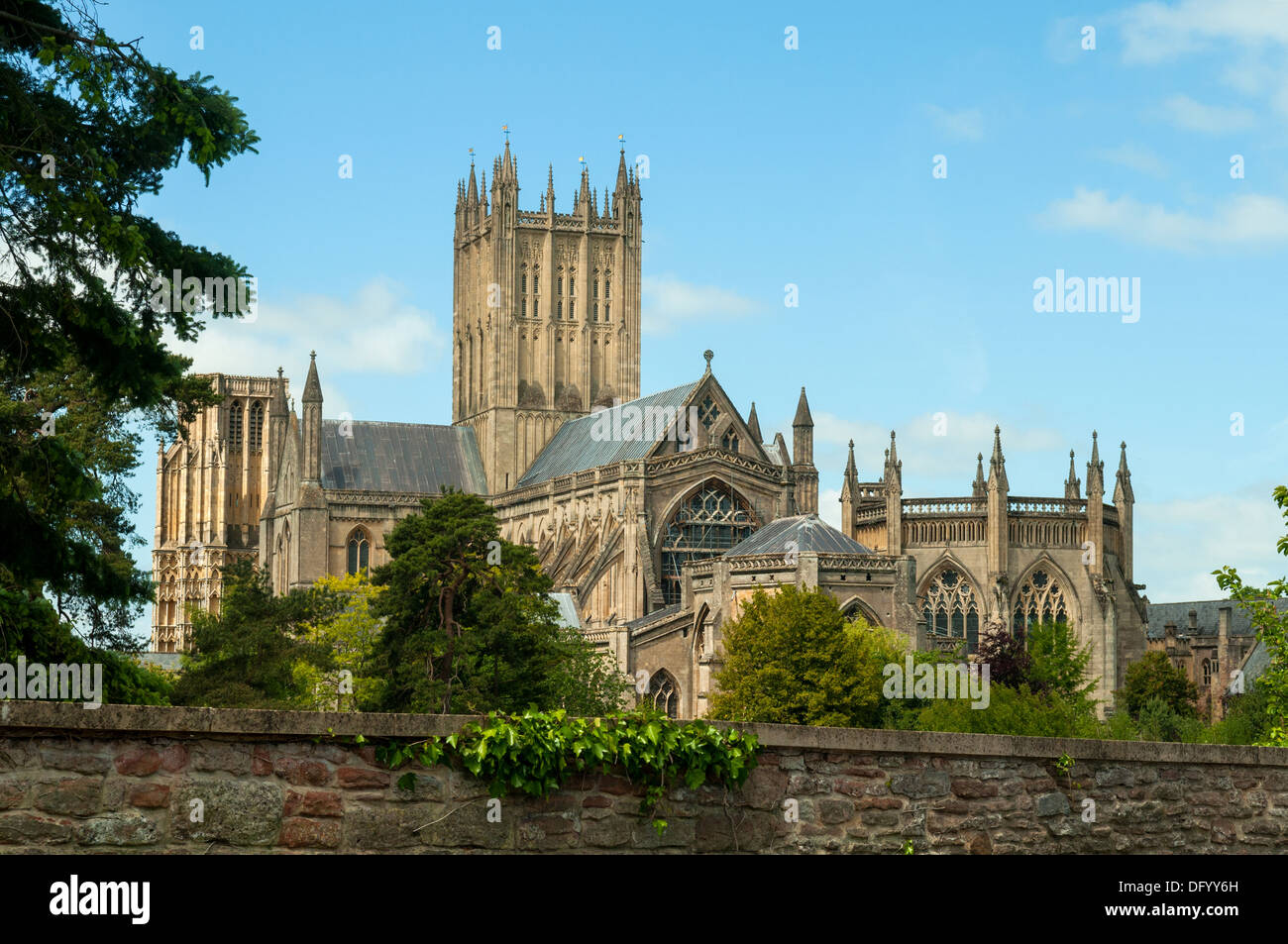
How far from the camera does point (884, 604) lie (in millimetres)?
66875

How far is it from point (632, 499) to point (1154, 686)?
895 inches

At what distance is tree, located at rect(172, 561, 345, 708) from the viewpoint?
161ft

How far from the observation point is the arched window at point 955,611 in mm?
79375

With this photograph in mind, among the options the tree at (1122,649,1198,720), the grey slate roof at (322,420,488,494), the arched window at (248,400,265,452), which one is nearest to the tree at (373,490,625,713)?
the tree at (1122,649,1198,720)

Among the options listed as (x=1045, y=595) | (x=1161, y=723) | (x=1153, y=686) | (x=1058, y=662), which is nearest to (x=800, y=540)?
(x=1058, y=662)

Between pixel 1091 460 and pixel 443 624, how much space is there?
3863 centimetres

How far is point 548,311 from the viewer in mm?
101438

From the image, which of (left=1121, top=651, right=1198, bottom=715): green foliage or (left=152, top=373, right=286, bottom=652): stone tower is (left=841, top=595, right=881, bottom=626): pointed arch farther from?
(left=152, top=373, right=286, bottom=652): stone tower

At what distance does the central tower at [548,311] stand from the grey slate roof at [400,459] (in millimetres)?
1229

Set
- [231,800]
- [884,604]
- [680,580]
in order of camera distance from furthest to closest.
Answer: [680,580] < [884,604] < [231,800]

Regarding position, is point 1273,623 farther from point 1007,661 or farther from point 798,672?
point 1007,661

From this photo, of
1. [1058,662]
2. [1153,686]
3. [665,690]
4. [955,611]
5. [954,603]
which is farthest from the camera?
[954,603]
